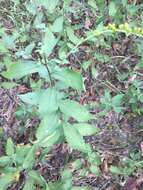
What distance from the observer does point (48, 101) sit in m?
1.65

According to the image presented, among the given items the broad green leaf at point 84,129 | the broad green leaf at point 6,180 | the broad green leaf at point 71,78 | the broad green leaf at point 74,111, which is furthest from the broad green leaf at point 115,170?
the broad green leaf at point 71,78

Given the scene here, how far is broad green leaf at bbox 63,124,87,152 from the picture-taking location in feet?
5.62

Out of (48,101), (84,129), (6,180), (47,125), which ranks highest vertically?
(48,101)

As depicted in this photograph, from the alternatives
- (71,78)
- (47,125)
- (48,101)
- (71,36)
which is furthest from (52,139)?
(71,36)

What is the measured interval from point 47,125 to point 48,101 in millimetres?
112

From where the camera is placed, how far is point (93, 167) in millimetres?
2291

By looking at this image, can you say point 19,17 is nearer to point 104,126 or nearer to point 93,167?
point 104,126

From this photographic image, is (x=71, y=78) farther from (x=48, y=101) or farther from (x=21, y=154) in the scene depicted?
(x=21, y=154)

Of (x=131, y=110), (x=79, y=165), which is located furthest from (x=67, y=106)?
(x=131, y=110)

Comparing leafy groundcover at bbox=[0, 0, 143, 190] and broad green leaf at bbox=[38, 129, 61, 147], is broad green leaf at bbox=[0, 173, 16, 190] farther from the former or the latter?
broad green leaf at bbox=[38, 129, 61, 147]

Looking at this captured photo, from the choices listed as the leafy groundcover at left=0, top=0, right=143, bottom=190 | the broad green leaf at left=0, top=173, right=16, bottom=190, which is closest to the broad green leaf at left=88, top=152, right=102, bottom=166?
the leafy groundcover at left=0, top=0, right=143, bottom=190

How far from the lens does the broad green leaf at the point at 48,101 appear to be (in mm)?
1635

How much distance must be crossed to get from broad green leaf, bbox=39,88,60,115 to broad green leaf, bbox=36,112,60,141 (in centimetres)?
5

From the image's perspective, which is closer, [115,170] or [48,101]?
[48,101]
